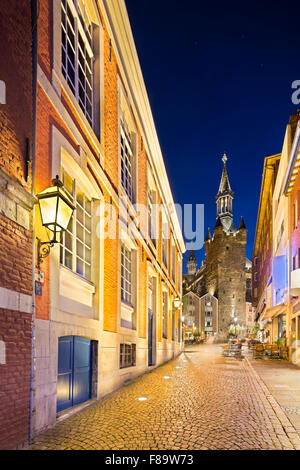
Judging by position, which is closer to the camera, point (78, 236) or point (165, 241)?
point (78, 236)

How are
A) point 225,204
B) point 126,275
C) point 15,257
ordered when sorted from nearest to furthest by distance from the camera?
point 15,257
point 126,275
point 225,204

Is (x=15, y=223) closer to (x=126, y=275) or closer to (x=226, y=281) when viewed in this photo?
(x=126, y=275)

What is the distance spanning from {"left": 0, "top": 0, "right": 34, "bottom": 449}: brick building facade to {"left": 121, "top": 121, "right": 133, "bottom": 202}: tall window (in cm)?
623

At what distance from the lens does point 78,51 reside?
7.46 meters

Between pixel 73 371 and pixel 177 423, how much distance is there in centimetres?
199

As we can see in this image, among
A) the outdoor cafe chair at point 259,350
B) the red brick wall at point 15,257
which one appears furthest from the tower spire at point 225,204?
the red brick wall at point 15,257

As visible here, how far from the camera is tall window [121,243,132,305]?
10.5 meters

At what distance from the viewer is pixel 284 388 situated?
9203 mm

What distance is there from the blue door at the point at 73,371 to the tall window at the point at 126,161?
18.2ft

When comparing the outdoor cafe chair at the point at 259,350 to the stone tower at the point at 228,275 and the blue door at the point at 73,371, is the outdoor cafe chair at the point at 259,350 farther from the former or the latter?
the stone tower at the point at 228,275

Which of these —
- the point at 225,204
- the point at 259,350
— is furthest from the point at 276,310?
the point at 225,204

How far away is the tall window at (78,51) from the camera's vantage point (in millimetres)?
6625

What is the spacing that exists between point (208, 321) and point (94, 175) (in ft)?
223

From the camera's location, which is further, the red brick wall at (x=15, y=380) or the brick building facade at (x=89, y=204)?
the brick building facade at (x=89, y=204)
